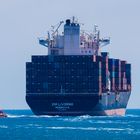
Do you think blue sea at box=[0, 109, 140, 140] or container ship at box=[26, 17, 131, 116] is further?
container ship at box=[26, 17, 131, 116]

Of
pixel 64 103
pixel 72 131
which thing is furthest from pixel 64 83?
pixel 72 131

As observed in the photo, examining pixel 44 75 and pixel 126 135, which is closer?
pixel 126 135

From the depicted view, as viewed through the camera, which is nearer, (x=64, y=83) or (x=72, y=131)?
(x=72, y=131)

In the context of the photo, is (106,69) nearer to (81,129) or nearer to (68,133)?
(81,129)

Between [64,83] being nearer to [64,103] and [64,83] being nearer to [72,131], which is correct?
[64,103]

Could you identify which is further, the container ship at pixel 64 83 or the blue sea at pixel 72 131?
the container ship at pixel 64 83

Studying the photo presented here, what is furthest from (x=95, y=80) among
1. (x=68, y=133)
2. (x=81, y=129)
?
(x=68, y=133)

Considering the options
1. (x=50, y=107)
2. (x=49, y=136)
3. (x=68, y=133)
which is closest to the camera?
(x=49, y=136)

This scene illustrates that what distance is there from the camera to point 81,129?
153 m

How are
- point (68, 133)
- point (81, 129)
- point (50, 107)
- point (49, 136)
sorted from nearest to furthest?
1. point (49, 136)
2. point (68, 133)
3. point (81, 129)
4. point (50, 107)

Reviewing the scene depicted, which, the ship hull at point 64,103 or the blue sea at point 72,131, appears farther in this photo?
the ship hull at point 64,103

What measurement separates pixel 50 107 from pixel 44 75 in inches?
256

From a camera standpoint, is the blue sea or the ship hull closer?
the blue sea

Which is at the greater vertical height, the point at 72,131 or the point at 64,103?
the point at 64,103
